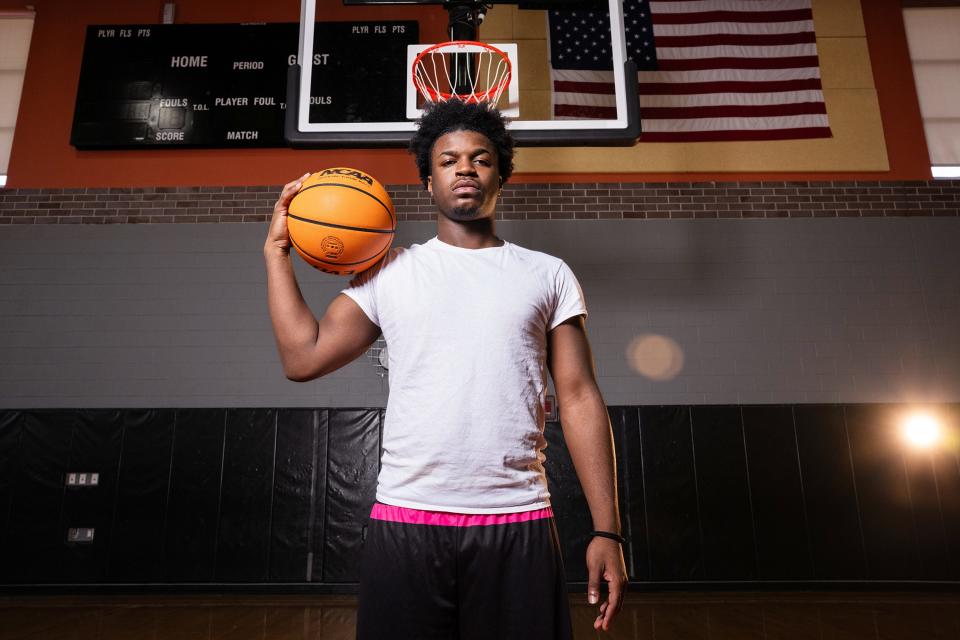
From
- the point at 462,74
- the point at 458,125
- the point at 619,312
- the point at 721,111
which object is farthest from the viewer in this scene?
the point at 721,111

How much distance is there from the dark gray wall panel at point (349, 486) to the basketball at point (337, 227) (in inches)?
136

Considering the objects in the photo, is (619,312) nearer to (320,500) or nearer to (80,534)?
(320,500)

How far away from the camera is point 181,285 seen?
516cm

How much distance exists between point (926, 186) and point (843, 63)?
133 centimetres

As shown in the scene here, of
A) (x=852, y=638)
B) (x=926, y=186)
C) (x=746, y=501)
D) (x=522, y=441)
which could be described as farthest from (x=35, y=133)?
(x=926, y=186)

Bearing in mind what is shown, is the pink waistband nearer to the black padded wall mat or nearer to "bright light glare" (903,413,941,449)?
the black padded wall mat

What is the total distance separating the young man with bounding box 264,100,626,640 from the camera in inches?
48.5

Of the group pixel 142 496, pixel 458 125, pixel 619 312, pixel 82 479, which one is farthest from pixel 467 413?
pixel 82 479

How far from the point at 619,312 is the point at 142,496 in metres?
4.13

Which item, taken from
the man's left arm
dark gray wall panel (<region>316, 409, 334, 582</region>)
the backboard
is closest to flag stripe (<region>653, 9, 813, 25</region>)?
the backboard

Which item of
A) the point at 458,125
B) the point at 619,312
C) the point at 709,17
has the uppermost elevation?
the point at 709,17

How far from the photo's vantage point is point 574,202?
5.33m

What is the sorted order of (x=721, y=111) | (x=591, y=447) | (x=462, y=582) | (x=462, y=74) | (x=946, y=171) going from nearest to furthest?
(x=462, y=582)
(x=591, y=447)
(x=462, y=74)
(x=721, y=111)
(x=946, y=171)

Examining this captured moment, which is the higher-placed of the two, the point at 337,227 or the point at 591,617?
the point at 337,227
